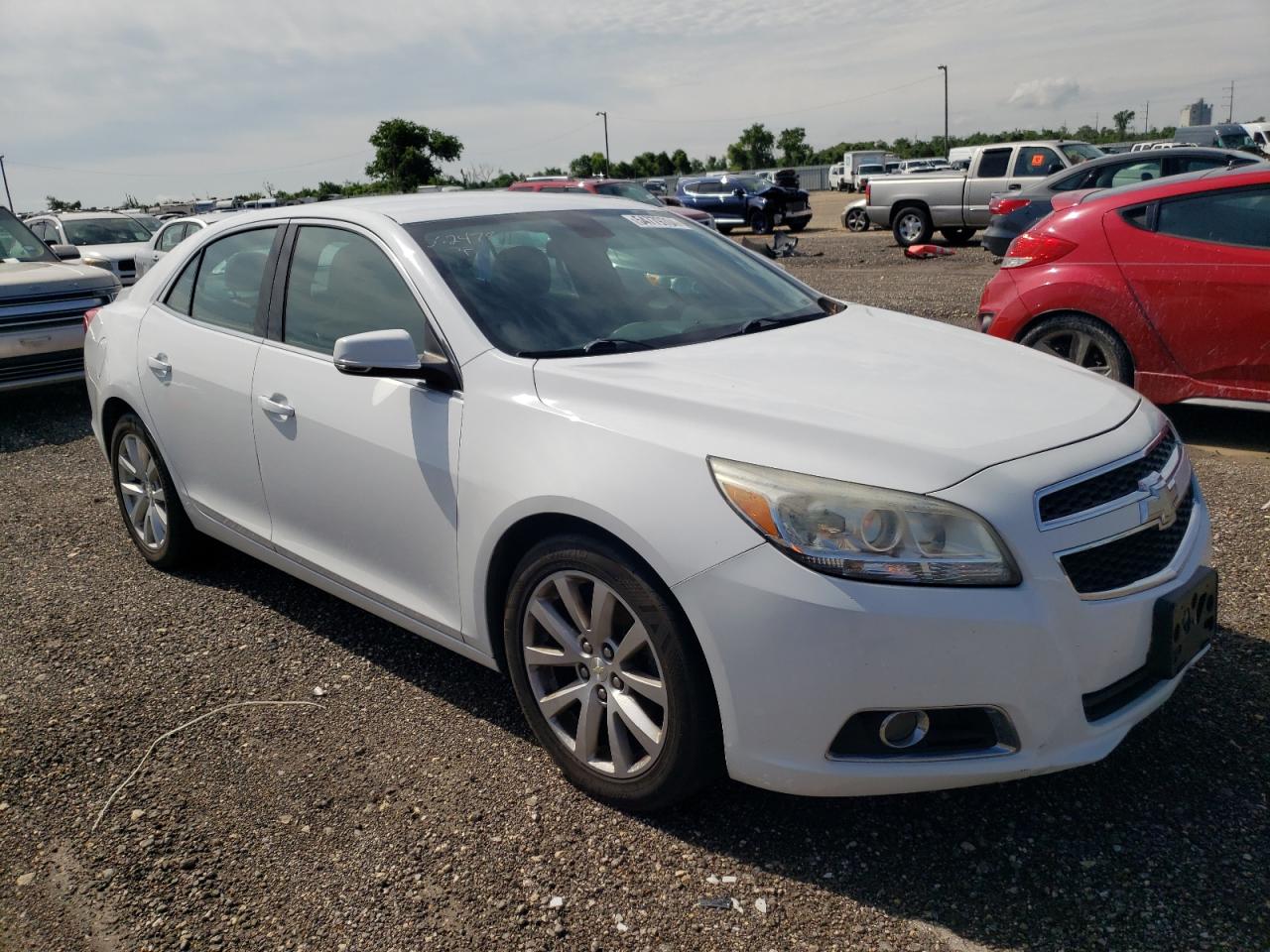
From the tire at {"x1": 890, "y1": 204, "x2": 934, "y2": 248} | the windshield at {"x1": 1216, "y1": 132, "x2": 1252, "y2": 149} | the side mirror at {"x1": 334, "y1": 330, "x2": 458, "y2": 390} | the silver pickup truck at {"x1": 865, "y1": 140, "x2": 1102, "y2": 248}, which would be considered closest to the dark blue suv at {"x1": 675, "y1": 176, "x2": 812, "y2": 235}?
the silver pickup truck at {"x1": 865, "y1": 140, "x2": 1102, "y2": 248}

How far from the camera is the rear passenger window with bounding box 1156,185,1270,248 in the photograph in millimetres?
5570

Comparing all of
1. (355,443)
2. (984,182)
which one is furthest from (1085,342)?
(984,182)

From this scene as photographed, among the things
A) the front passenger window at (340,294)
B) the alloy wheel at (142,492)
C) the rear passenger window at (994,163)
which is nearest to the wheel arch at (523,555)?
the front passenger window at (340,294)

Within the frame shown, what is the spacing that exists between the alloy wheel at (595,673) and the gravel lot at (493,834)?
0.68 feet

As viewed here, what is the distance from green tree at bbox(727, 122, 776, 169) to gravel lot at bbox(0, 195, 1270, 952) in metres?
100

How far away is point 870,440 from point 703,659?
652 mm

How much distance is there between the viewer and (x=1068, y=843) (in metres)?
2.64

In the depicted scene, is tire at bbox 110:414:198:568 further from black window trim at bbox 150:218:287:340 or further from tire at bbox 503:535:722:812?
tire at bbox 503:535:722:812

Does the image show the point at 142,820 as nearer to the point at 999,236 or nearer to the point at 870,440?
the point at 870,440

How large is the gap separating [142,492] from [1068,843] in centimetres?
408

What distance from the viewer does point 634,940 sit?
7.92 ft

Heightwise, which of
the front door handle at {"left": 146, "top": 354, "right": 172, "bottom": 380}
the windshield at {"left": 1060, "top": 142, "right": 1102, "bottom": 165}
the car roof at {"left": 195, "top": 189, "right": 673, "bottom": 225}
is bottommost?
the front door handle at {"left": 146, "top": 354, "right": 172, "bottom": 380}

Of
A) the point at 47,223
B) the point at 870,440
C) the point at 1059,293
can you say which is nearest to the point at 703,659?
the point at 870,440

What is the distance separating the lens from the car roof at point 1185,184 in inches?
223
